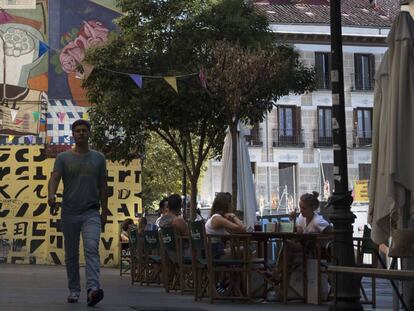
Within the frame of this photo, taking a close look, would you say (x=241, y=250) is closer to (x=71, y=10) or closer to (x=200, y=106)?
(x=200, y=106)

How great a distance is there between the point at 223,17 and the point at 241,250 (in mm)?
13420

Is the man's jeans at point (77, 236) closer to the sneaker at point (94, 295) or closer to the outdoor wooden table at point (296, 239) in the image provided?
the sneaker at point (94, 295)

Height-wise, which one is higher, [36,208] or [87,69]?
[87,69]

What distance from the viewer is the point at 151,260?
54.9ft

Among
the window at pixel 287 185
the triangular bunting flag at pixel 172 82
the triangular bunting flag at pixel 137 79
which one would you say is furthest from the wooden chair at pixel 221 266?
A: the window at pixel 287 185

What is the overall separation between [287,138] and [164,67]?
107ft

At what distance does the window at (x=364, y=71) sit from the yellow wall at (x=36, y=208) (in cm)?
3073

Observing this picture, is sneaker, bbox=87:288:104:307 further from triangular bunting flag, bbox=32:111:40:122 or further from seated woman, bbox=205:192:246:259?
triangular bunting flag, bbox=32:111:40:122

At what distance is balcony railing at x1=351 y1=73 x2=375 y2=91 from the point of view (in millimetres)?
56812

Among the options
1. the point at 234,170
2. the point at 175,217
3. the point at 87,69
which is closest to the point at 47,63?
the point at 87,69

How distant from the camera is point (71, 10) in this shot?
31406mm

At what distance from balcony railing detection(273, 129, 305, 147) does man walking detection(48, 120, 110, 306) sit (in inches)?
1815

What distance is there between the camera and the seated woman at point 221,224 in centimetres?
1255

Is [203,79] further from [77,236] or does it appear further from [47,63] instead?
[77,236]
